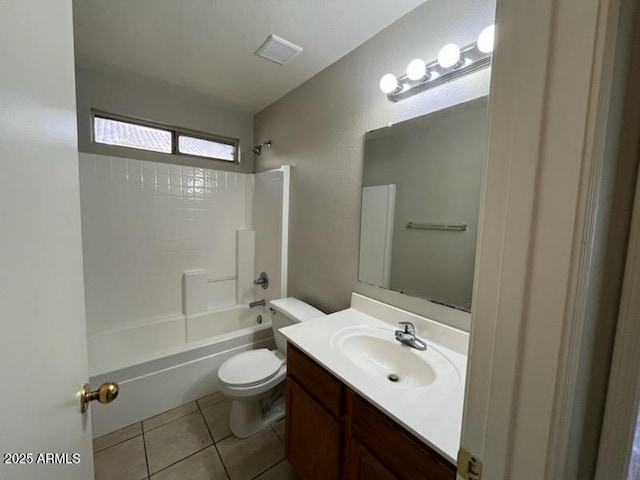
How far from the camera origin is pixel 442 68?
3.86 ft

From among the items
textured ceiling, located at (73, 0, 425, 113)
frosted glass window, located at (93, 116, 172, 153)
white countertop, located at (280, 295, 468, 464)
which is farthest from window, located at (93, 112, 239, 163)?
white countertop, located at (280, 295, 468, 464)

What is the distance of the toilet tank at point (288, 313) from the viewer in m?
1.77

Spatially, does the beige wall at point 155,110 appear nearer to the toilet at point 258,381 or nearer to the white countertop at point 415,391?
the toilet at point 258,381

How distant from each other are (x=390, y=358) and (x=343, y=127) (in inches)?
55.4

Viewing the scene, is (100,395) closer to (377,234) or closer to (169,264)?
(377,234)

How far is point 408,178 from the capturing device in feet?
4.50

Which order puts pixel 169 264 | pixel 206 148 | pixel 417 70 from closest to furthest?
pixel 417 70, pixel 169 264, pixel 206 148

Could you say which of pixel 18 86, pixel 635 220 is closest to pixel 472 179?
pixel 635 220

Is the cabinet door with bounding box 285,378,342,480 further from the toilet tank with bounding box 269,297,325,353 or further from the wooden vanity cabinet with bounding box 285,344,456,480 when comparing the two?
the toilet tank with bounding box 269,297,325,353

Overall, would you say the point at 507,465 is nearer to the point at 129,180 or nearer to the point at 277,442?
the point at 277,442

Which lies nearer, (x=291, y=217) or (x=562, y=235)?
(x=562, y=235)

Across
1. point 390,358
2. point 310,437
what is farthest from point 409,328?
point 310,437

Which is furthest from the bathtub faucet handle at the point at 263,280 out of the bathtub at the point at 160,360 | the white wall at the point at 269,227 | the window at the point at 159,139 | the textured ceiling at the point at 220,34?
the textured ceiling at the point at 220,34

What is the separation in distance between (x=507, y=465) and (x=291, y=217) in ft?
6.52
